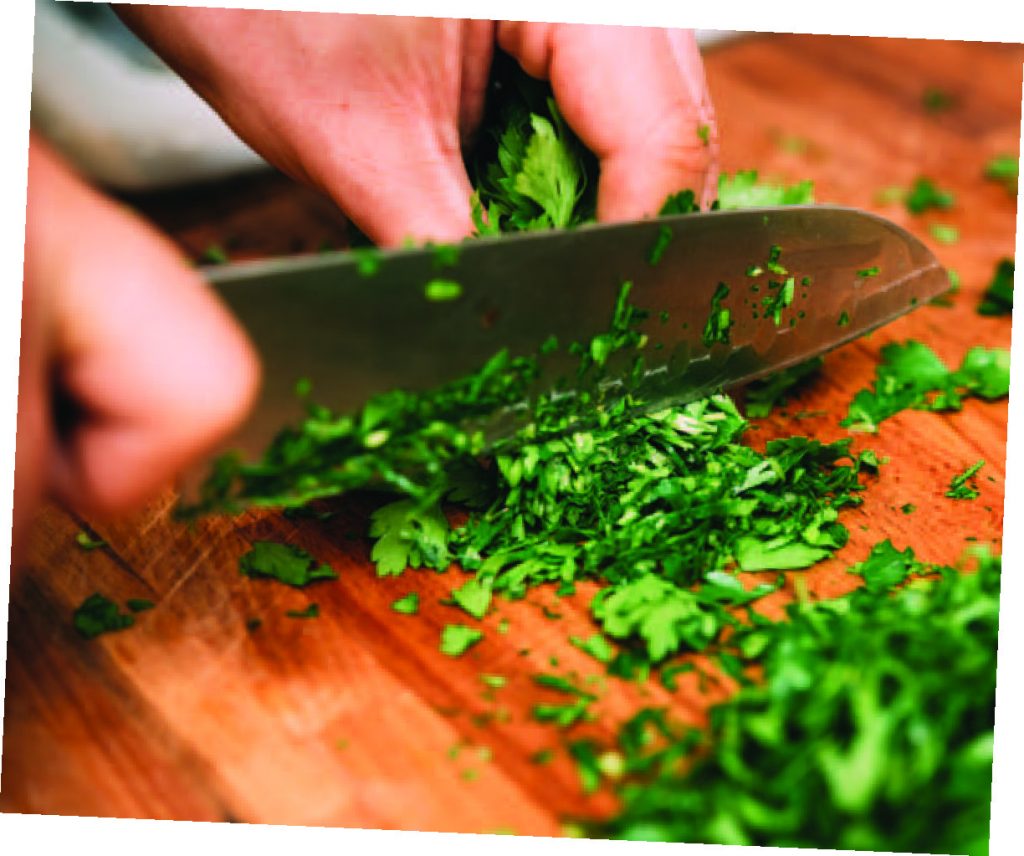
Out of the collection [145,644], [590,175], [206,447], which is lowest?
[145,644]

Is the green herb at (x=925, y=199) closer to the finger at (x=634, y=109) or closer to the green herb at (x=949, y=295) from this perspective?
the green herb at (x=949, y=295)

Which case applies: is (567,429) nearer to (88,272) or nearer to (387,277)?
(387,277)

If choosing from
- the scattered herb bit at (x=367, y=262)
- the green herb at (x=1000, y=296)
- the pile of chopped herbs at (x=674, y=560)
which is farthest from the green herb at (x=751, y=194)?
the scattered herb bit at (x=367, y=262)

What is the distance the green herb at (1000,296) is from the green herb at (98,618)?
1.84 m

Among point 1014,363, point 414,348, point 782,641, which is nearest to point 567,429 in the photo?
point 414,348

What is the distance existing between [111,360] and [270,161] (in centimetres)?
82

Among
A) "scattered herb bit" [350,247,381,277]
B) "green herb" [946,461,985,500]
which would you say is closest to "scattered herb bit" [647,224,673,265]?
"scattered herb bit" [350,247,381,277]

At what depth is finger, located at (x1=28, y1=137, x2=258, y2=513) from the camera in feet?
3.88

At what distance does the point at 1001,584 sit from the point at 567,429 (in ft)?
2.24

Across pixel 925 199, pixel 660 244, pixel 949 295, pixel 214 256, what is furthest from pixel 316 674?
pixel 925 199

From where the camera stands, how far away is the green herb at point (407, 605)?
4.89 ft

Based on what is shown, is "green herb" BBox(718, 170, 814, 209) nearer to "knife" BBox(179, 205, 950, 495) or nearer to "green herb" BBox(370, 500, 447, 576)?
"knife" BBox(179, 205, 950, 495)

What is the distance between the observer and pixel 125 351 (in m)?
1.18

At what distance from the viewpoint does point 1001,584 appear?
1407 millimetres
